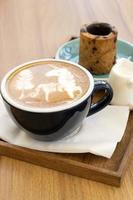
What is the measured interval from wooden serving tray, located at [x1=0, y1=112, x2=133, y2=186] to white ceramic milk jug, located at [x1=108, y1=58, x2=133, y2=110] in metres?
0.09

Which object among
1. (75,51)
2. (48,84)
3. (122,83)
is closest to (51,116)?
(48,84)

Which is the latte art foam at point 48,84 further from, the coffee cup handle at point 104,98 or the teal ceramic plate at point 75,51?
the teal ceramic plate at point 75,51

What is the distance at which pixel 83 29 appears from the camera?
0.73 metres

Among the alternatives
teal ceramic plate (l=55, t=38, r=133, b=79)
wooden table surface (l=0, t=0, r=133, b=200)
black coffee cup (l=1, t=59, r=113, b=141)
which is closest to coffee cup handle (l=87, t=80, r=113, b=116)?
black coffee cup (l=1, t=59, r=113, b=141)

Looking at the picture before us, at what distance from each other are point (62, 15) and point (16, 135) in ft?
1.89

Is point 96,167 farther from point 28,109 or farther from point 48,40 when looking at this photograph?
point 48,40

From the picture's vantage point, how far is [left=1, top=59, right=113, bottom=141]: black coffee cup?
509 millimetres

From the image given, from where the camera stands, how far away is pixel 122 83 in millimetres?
632

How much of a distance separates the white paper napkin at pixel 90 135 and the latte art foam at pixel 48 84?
0.08 meters

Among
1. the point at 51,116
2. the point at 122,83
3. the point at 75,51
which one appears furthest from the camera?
the point at 75,51

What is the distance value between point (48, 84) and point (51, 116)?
0.06 metres

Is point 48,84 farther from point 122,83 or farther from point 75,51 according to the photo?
point 75,51

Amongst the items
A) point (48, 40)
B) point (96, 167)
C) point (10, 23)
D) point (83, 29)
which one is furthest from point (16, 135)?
point (10, 23)

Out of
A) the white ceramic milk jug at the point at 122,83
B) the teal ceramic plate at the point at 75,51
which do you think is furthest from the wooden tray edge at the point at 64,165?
the teal ceramic plate at the point at 75,51
